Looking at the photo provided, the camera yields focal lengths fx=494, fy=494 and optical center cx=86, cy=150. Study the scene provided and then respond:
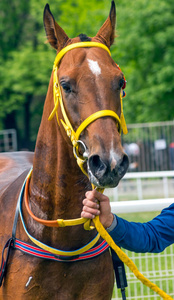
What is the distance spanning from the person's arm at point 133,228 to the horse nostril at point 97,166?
0.13 meters

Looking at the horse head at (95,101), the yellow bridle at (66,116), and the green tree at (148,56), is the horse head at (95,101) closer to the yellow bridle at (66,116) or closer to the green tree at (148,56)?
the yellow bridle at (66,116)

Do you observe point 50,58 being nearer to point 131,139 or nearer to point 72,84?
point 131,139

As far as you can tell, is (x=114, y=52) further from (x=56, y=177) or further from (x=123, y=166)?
(x=123, y=166)

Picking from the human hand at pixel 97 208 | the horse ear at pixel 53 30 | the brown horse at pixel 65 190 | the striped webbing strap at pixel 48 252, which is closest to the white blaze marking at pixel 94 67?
the brown horse at pixel 65 190

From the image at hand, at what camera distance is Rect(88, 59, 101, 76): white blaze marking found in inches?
105

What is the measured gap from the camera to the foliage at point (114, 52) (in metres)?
15.4

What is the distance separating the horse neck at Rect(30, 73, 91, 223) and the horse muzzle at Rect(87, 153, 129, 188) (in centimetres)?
52

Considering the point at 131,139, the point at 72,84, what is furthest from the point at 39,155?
the point at 131,139

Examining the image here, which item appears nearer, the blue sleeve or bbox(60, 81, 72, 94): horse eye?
the blue sleeve

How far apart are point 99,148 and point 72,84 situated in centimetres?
48

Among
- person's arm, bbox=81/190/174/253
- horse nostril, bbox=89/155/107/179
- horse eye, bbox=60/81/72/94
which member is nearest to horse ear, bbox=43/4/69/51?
horse eye, bbox=60/81/72/94

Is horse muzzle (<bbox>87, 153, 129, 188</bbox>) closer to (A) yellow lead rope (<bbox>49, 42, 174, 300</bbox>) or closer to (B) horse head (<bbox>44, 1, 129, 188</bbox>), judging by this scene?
(B) horse head (<bbox>44, 1, 129, 188</bbox>)

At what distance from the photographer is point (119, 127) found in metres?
2.70

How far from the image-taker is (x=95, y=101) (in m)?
2.60
